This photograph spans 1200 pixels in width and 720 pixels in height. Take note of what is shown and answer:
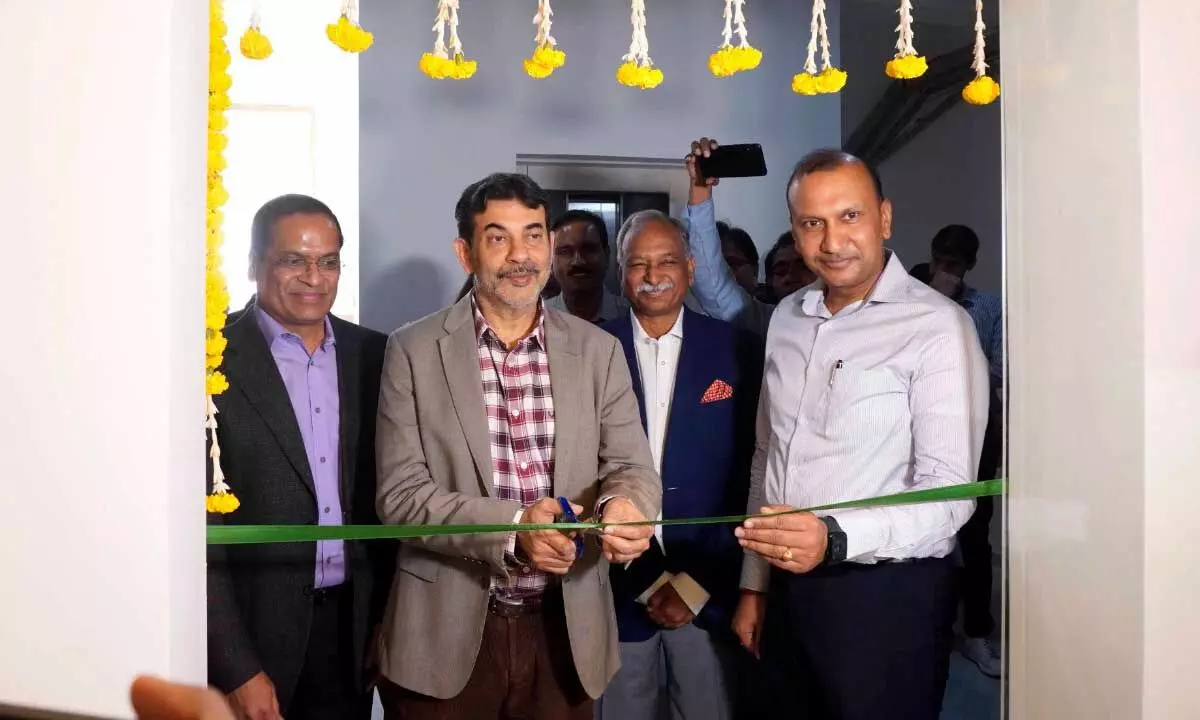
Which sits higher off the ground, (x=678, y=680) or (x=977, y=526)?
(x=977, y=526)

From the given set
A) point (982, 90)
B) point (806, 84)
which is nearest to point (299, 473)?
point (806, 84)

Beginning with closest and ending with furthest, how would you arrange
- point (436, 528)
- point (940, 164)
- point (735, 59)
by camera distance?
point (436, 528), point (735, 59), point (940, 164)

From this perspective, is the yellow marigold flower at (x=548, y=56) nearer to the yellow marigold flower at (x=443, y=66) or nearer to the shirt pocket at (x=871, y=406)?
the yellow marigold flower at (x=443, y=66)

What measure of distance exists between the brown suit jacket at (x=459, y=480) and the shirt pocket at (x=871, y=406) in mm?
388

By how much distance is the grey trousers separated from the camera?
2309mm

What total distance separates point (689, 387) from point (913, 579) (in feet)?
2.11

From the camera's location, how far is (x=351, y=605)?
6.77 ft

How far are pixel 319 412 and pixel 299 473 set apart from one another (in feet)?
0.47

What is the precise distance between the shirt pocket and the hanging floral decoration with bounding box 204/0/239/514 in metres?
1.13

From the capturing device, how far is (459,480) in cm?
186

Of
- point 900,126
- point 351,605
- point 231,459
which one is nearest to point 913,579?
point 351,605

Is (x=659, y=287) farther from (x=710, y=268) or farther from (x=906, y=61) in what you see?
(x=906, y=61)
